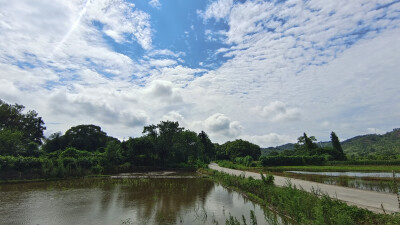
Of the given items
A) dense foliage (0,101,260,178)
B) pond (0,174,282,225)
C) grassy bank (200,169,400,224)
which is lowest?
pond (0,174,282,225)

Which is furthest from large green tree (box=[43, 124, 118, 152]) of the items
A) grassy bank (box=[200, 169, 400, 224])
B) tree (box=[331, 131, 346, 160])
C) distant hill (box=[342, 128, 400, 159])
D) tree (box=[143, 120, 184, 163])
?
distant hill (box=[342, 128, 400, 159])

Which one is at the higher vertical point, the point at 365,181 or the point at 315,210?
the point at 365,181

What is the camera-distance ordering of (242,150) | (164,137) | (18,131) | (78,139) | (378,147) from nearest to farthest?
(18,131), (164,137), (78,139), (242,150), (378,147)

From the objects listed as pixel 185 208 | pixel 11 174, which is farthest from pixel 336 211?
pixel 11 174

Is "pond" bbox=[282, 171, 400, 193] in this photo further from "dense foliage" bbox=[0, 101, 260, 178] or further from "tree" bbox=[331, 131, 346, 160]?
"tree" bbox=[331, 131, 346, 160]

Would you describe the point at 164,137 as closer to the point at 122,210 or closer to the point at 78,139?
the point at 78,139

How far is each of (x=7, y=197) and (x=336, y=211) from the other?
76.6 ft

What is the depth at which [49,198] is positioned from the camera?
18250 mm

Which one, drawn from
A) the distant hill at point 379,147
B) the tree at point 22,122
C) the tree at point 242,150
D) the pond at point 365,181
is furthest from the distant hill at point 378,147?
the tree at point 22,122

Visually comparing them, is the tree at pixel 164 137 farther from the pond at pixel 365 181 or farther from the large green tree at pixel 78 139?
the pond at pixel 365 181

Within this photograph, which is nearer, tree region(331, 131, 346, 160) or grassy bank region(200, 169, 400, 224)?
grassy bank region(200, 169, 400, 224)

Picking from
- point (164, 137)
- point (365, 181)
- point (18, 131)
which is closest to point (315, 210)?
point (365, 181)

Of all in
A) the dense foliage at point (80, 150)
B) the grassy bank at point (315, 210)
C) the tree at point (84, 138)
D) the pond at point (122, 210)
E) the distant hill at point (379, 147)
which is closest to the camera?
the grassy bank at point (315, 210)

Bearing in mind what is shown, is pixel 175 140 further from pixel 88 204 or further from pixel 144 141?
pixel 88 204
